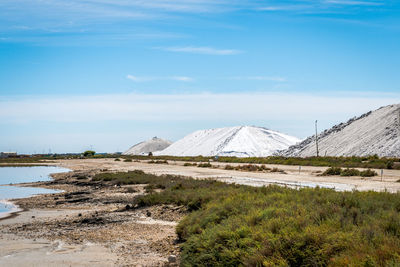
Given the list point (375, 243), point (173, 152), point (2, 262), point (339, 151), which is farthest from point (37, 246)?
point (173, 152)

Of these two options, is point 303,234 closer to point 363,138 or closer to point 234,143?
point 363,138

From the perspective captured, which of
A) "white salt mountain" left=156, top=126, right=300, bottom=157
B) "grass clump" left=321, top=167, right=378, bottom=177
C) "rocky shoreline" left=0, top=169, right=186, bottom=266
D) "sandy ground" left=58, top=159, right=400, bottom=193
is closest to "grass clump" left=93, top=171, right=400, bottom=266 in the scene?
"rocky shoreline" left=0, top=169, right=186, bottom=266

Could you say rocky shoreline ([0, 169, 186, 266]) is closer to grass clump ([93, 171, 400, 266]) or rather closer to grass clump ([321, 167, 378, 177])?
grass clump ([93, 171, 400, 266])

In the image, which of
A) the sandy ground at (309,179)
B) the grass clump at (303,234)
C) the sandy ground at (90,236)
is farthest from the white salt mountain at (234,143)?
the grass clump at (303,234)

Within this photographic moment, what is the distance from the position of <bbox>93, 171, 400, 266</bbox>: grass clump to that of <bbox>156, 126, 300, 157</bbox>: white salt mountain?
10669 cm

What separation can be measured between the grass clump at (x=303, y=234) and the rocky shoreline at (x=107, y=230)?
981 mm

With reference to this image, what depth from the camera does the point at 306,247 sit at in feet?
20.4

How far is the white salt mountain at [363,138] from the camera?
60750 millimetres

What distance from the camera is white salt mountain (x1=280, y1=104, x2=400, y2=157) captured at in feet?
199

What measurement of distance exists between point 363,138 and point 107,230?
63130mm

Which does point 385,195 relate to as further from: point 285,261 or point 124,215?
point 124,215

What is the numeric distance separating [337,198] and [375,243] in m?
3.16

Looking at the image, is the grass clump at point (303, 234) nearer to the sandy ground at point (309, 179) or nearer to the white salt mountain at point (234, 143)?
the sandy ground at point (309, 179)

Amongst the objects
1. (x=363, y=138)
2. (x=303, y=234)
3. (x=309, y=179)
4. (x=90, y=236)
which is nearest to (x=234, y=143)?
(x=363, y=138)
